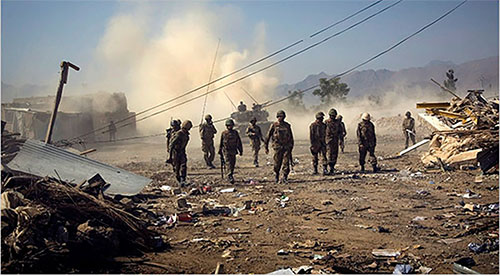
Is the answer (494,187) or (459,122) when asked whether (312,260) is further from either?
(459,122)

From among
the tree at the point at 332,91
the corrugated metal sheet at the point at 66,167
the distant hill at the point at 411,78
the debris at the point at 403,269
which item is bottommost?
the debris at the point at 403,269

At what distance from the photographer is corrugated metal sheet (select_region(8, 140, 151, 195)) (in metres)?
6.96

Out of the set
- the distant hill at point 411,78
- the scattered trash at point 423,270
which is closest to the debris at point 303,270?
the scattered trash at point 423,270

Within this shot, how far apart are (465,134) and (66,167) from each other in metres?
8.70

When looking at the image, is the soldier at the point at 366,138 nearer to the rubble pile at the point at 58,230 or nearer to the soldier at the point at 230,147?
the soldier at the point at 230,147

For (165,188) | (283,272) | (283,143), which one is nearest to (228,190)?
(165,188)

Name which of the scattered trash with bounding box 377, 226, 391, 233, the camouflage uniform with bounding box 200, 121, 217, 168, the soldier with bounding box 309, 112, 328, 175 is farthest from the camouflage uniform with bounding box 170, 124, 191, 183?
the scattered trash with bounding box 377, 226, 391, 233

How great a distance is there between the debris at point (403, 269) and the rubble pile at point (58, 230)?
9.91ft

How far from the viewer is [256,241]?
5922mm

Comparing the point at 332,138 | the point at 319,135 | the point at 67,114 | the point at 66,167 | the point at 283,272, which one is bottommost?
the point at 283,272

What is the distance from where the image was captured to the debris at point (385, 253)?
5.12 metres

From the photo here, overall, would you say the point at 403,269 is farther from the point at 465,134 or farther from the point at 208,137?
the point at 208,137

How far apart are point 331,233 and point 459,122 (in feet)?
25.2

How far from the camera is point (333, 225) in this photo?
6.69 meters
